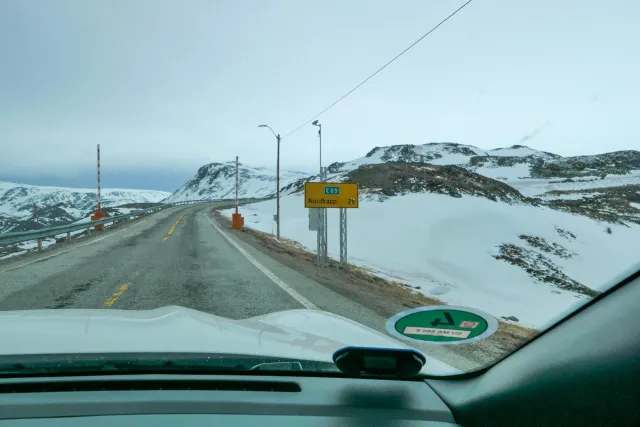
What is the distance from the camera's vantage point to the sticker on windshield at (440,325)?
7.59 feet

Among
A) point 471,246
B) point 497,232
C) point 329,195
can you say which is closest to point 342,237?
point 329,195

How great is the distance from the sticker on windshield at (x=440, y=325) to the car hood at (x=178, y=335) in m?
0.24

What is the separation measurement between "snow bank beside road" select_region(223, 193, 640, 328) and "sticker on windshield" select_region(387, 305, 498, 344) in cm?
58

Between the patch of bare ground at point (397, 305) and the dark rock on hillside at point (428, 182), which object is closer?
the patch of bare ground at point (397, 305)

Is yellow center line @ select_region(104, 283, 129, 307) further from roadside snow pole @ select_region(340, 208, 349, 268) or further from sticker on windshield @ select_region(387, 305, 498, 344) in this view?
roadside snow pole @ select_region(340, 208, 349, 268)

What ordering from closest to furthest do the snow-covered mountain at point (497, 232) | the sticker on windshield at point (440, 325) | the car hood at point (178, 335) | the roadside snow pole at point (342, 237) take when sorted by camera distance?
the sticker on windshield at point (440, 325) < the car hood at point (178, 335) < the snow-covered mountain at point (497, 232) < the roadside snow pole at point (342, 237)

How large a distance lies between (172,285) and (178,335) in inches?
A: 260

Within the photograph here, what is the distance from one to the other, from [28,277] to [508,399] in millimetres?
11163

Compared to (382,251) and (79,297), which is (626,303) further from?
(382,251)

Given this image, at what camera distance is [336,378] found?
241cm

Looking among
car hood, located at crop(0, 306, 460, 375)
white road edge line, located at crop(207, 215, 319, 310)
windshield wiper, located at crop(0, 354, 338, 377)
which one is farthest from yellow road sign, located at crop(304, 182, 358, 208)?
windshield wiper, located at crop(0, 354, 338, 377)

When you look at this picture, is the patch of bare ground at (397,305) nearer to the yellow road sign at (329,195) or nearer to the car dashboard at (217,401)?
the car dashboard at (217,401)

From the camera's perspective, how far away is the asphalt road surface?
7.30 m

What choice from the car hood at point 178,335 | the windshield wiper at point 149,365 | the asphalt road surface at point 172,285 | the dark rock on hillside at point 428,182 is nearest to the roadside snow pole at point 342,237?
the asphalt road surface at point 172,285
